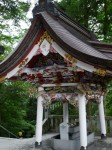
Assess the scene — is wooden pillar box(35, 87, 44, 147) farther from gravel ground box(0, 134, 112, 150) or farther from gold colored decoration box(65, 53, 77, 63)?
gold colored decoration box(65, 53, 77, 63)

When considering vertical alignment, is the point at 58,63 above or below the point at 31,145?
above

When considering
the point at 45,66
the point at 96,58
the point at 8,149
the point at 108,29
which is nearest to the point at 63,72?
the point at 45,66

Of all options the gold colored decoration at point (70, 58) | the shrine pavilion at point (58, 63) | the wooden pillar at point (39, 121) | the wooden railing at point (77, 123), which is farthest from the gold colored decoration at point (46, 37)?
the wooden railing at point (77, 123)

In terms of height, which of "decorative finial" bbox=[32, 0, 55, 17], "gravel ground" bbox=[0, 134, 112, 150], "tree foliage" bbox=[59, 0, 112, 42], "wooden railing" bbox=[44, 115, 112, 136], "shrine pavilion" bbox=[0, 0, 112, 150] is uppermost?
"tree foliage" bbox=[59, 0, 112, 42]

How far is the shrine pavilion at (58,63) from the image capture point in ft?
18.8

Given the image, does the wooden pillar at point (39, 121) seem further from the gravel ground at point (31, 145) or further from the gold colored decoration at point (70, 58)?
the gold colored decoration at point (70, 58)

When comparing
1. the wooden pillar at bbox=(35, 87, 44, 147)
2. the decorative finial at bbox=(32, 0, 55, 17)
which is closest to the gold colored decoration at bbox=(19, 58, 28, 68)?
the wooden pillar at bbox=(35, 87, 44, 147)

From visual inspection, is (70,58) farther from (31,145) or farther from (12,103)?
(12,103)

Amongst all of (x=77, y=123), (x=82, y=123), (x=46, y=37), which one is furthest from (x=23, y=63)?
(x=77, y=123)

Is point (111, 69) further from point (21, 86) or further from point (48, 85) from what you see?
point (21, 86)

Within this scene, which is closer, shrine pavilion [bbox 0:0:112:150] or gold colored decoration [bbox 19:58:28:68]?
shrine pavilion [bbox 0:0:112:150]

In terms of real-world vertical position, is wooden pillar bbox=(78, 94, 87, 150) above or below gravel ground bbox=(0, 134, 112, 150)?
above

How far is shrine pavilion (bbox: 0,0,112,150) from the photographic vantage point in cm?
573

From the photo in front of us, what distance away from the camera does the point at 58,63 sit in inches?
259
